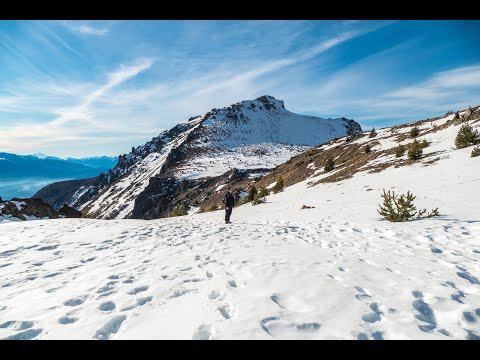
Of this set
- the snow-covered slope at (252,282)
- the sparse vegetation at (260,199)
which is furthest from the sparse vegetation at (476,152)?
the sparse vegetation at (260,199)

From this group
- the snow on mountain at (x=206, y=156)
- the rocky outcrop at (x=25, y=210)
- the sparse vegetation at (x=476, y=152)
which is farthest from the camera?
the snow on mountain at (x=206, y=156)

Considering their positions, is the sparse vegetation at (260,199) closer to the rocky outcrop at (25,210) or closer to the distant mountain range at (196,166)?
the rocky outcrop at (25,210)

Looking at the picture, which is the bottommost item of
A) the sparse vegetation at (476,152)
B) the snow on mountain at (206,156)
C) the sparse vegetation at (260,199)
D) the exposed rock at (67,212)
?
the exposed rock at (67,212)

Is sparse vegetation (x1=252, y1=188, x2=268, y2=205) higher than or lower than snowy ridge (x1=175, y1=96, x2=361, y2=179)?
lower

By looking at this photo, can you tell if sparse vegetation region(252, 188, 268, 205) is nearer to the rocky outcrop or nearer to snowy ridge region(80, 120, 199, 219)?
the rocky outcrop

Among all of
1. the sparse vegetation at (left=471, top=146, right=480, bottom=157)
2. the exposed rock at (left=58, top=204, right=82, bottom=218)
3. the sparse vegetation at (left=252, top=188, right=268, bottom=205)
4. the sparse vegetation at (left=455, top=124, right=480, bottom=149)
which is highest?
the sparse vegetation at (left=455, top=124, right=480, bottom=149)

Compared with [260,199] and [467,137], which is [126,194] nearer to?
[260,199]

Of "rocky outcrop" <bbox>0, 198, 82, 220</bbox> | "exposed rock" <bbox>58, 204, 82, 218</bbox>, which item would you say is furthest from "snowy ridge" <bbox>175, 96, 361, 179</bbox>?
"rocky outcrop" <bbox>0, 198, 82, 220</bbox>

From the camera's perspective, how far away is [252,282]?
5.18 m

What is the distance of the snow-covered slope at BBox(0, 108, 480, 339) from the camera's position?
3.58m

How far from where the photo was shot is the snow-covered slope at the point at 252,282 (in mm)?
3582

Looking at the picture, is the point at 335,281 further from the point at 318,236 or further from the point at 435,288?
the point at 318,236
